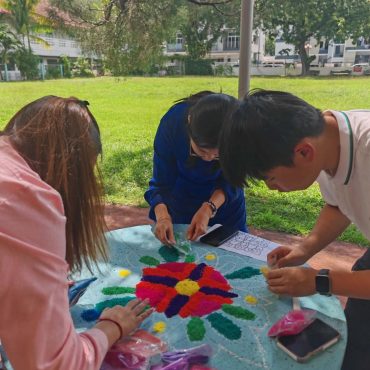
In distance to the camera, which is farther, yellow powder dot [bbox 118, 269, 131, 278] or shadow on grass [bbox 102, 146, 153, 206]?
shadow on grass [bbox 102, 146, 153, 206]

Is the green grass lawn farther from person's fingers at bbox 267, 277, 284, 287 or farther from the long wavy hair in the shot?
the long wavy hair

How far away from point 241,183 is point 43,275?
1.96ft

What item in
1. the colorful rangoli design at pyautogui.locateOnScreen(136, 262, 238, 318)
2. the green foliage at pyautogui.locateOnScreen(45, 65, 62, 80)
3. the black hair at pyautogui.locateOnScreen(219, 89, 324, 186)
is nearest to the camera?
the black hair at pyautogui.locateOnScreen(219, 89, 324, 186)

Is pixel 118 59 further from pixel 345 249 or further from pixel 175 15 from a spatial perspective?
pixel 345 249

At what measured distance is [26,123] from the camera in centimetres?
93

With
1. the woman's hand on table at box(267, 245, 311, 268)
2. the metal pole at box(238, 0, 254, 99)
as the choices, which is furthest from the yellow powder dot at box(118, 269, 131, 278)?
the metal pole at box(238, 0, 254, 99)

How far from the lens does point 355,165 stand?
1.11m

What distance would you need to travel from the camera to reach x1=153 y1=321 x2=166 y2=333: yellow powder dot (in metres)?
1.19

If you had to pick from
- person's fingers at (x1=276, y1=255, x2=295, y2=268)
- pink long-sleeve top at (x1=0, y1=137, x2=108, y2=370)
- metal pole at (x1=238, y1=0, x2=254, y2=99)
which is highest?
metal pole at (x1=238, y1=0, x2=254, y2=99)

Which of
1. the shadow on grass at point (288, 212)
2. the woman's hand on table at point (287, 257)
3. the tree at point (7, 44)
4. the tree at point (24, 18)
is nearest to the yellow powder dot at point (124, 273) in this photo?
the woman's hand on table at point (287, 257)

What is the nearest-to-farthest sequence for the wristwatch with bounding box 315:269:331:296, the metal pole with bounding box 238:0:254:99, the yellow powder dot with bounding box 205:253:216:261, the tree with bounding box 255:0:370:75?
the wristwatch with bounding box 315:269:331:296 < the yellow powder dot with bounding box 205:253:216:261 < the metal pole with bounding box 238:0:254:99 < the tree with bounding box 255:0:370:75

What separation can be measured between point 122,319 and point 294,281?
0.50 meters

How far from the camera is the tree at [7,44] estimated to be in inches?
810

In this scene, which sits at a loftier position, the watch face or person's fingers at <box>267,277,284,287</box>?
the watch face
